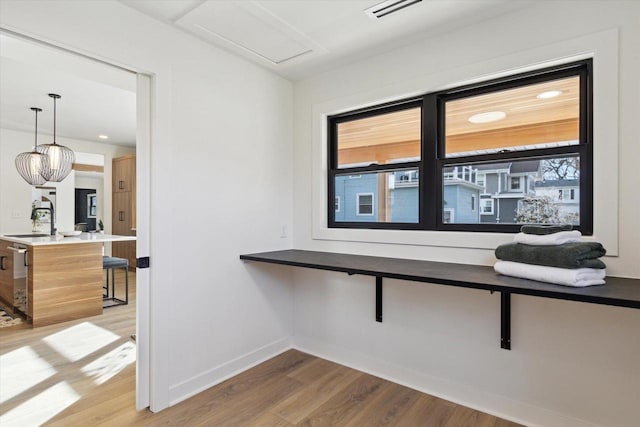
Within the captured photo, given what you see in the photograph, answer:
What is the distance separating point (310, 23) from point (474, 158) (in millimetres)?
1296

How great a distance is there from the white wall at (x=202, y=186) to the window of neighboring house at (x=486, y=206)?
1534 mm

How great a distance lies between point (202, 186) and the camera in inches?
90.0

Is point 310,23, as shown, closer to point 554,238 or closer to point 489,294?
point 554,238

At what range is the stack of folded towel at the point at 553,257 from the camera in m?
1.49

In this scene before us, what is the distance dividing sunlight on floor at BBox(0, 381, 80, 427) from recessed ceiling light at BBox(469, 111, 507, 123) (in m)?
3.05

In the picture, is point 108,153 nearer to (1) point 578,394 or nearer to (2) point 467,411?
(2) point 467,411

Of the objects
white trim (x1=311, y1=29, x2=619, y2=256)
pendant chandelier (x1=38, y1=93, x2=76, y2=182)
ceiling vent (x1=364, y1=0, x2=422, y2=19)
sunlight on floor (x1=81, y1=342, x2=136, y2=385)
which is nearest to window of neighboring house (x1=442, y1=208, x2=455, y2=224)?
white trim (x1=311, y1=29, x2=619, y2=256)

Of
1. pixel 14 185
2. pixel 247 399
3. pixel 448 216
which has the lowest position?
pixel 247 399

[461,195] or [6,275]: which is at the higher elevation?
[461,195]

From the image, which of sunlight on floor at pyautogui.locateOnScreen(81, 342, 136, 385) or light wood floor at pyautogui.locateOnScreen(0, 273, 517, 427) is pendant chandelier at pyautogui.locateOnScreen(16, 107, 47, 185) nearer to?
light wood floor at pyautogui.locateOnScreen(0, 273, 517, 427)

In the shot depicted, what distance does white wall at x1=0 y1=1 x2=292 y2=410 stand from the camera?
1854mm

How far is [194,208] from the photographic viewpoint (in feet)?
7.34

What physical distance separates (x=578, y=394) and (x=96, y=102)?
5130mm

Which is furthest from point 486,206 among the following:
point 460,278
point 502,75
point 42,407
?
point 42,407
